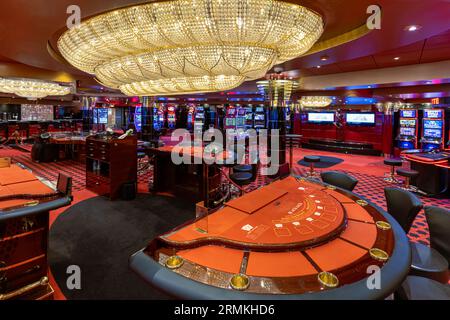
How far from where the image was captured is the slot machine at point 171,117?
811 inches

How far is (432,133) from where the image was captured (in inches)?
396

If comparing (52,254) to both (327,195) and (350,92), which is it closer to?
(327,195)

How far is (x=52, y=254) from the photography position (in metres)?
3.13

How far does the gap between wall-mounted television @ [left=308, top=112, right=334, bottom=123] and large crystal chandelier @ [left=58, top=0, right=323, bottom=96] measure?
494 inches

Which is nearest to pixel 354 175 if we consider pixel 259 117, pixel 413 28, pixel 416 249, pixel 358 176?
pixel 358 176

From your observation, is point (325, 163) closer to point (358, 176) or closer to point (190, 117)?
point (358, 176)

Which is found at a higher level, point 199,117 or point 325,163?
point 199,117

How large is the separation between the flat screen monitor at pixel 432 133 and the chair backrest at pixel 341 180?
937cm

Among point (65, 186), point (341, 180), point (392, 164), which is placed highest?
point (65, 186)

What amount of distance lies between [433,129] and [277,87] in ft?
24.8

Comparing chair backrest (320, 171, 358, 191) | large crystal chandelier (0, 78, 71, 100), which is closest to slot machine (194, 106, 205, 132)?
large crystal chandelier (0, 78, 71, 100)

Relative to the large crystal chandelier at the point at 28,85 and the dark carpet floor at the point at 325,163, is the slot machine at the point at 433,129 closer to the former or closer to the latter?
the dark carpet floor at the point at 325,163

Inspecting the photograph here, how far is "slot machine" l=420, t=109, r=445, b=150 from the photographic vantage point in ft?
31.8

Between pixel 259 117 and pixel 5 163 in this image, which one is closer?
pixel 5 163
